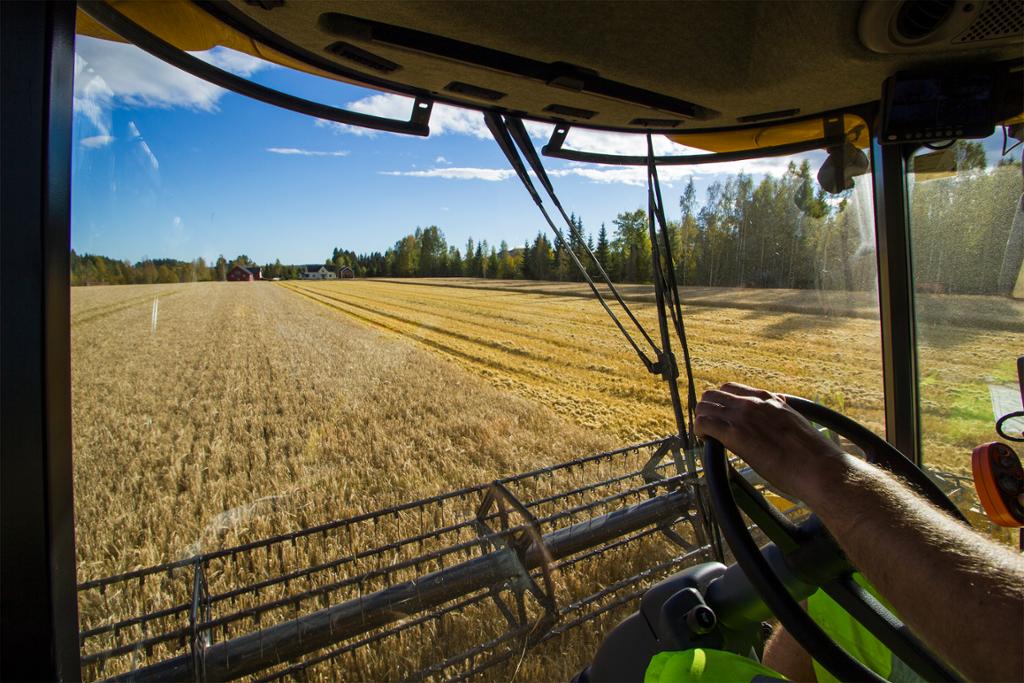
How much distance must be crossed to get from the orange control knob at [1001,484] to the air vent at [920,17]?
1061 mm

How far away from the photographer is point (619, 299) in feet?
6.44

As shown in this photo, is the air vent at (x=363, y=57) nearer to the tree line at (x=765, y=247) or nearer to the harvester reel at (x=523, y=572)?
the tree line at (x=765, y=247)

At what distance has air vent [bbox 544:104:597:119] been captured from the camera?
1.77 metres

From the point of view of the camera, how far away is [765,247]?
209 centimetres

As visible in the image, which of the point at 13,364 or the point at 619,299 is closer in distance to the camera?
the point at 13,364

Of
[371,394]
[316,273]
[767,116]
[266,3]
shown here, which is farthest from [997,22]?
[371,394]

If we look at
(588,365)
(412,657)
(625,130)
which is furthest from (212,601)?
(588,365)

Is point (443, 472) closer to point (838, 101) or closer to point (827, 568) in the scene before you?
point (827, 568)

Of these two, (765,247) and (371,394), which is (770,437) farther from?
(371,394)

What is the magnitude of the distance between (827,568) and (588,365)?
4191 millimetres

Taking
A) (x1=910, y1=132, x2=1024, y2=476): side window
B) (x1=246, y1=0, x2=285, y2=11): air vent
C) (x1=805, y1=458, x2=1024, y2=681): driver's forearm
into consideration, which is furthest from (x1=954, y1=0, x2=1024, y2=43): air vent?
(x1=246, y1=0, x2=285, y2=11): air vent

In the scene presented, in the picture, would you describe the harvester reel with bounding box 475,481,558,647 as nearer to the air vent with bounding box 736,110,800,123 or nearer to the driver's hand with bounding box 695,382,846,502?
the driver's hand with bounding box 695,382,846,502

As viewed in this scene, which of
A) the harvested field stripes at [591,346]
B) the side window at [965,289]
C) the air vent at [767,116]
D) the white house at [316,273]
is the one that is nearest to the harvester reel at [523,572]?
the harvested field stripes at [591,346]

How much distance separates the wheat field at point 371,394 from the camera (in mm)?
1791
